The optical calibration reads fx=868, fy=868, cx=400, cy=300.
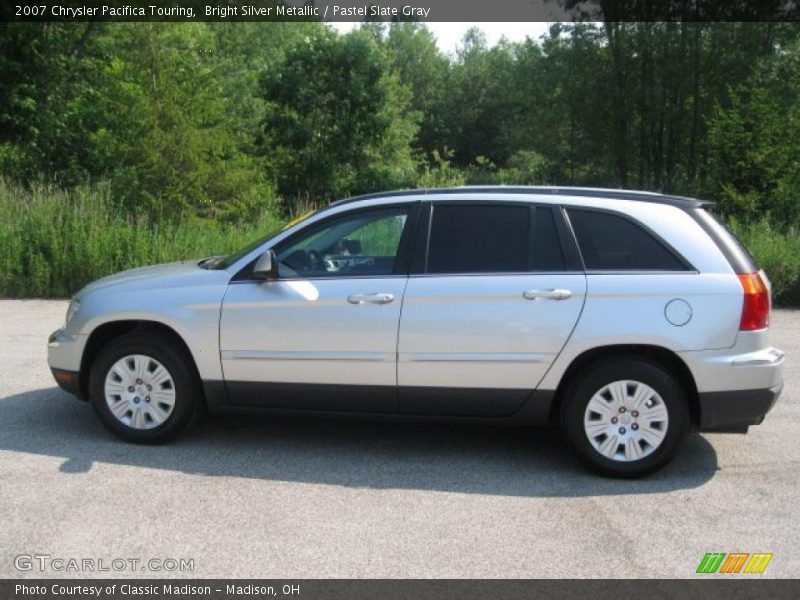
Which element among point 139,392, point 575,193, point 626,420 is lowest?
point 626,420

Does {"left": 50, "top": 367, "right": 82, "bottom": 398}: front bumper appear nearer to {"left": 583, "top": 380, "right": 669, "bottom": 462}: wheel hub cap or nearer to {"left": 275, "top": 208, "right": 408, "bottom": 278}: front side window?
{"left": 275, "top": 208, "right": 408, "bottom": 278}: front side window

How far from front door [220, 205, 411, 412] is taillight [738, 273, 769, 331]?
209 cm

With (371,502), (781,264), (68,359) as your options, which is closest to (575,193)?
(371,502)

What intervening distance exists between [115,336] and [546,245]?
3.03m

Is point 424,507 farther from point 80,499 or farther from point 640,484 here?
point 80,499

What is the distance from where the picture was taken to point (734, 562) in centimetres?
422

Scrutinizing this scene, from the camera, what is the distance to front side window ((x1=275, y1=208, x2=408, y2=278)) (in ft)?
18.8

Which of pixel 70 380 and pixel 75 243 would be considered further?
pixel 75 243

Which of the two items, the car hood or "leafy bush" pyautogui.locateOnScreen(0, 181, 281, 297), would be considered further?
"leafy bush" pyautogui.locateOnScreen(0, 181, 281, 297)

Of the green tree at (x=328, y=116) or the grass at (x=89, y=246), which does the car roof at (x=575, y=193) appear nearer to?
the grass at (x=89, y=246)

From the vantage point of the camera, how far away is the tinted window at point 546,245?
215 inches

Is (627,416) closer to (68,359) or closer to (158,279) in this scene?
(158,279)

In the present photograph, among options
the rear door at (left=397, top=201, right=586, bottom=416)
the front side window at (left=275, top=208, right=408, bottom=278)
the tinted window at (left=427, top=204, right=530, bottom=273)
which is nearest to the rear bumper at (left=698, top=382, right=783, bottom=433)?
the rear door at (left=397, top=201, right=586, bottom=416)

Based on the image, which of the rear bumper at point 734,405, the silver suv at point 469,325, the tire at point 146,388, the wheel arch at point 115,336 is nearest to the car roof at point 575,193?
the silver suv at point 469,325
